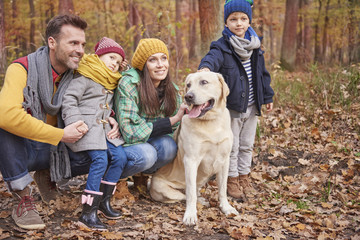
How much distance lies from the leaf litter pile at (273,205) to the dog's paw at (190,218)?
0.06 m

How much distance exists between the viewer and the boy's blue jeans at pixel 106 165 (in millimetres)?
2895

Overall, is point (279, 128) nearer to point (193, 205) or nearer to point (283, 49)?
point (193, 205)

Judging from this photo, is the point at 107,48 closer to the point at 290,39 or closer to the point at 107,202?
the point at 107,202

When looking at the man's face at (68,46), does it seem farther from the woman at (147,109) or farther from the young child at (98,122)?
the woman at (147,109)

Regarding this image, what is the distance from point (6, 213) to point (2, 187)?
1232mm

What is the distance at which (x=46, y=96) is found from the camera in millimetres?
2926

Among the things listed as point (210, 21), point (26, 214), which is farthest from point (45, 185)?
point (210, 21)

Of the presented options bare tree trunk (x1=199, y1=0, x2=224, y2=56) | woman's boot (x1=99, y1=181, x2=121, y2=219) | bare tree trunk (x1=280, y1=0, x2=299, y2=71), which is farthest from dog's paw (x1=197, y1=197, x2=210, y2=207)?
bare tree trunk (x1=280, y1=0, x2=299, y2=71)

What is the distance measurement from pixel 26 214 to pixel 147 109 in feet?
5.16

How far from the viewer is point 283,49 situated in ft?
42.8

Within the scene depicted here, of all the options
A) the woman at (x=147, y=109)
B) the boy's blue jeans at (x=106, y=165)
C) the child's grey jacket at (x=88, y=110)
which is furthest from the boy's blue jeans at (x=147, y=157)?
the child's grey jacket at (x=88, y=110)

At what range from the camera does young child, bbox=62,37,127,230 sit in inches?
114

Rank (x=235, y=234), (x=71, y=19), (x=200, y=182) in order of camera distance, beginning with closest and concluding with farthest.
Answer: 1. (x=235, y=234)
2. (x=71, y=19)
3. (x=200, y=182)

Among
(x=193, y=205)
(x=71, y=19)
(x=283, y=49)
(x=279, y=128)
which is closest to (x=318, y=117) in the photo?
(x=279, y=128)
